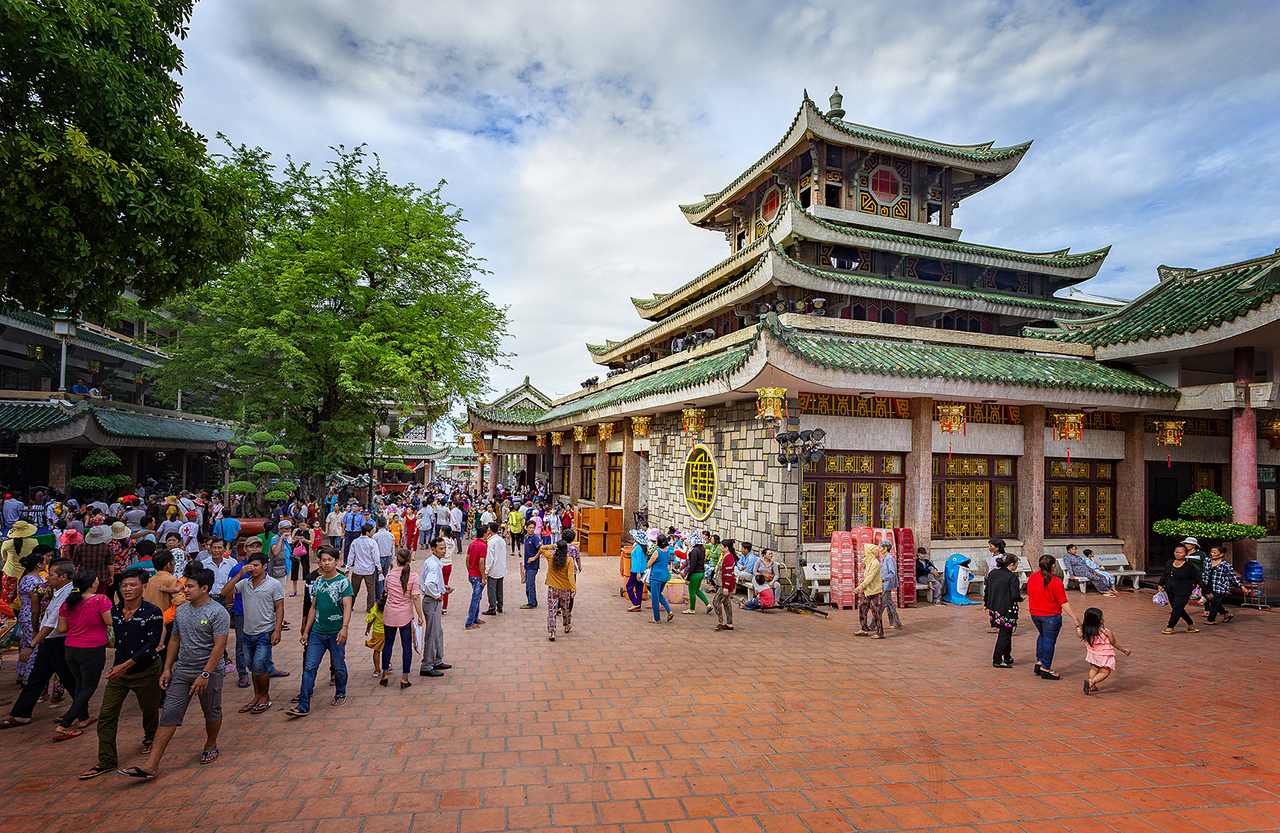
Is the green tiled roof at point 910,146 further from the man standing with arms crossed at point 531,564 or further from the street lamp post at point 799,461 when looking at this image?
the man standing with arms crossed at point 531,564

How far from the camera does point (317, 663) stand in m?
6.49

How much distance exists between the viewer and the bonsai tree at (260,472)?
17.5 meters

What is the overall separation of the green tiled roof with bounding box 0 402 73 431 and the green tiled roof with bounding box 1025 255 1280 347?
30.6 m

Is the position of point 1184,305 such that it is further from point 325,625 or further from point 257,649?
point 257,649

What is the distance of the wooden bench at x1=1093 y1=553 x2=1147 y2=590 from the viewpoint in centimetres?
1502

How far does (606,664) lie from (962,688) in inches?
181

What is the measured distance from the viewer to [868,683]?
7.81 m

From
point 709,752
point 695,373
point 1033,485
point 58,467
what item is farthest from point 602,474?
point 58,467

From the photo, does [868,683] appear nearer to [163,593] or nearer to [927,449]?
[927,449]

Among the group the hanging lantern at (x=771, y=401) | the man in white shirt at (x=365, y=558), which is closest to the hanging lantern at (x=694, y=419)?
the hanging lantern at (x=771, y=401)

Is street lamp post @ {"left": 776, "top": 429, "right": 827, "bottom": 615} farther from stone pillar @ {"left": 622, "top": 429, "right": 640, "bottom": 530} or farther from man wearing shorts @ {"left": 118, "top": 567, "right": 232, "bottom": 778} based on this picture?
man wearing shorts @ {"left": 118, "top": 567, "right": 232, "bottom": 778}

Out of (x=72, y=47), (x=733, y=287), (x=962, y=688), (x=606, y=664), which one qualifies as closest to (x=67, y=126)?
(x=72, y=47)

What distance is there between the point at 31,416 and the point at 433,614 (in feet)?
71.7

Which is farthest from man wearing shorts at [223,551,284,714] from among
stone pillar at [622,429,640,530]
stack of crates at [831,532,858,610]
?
stone pillar at [622,429,640,530]
